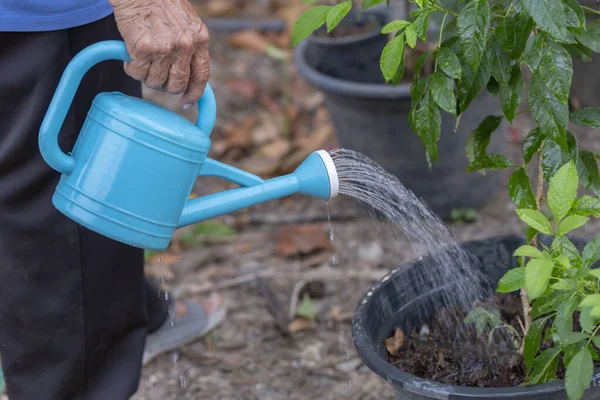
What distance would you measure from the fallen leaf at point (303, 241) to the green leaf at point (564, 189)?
5.08ft

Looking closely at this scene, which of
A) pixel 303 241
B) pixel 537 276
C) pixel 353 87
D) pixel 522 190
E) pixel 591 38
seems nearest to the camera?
pixel 537 276

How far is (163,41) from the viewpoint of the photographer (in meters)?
1.41

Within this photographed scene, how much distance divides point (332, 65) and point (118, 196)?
5.80 ft

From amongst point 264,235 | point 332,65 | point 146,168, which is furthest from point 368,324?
point 332,65

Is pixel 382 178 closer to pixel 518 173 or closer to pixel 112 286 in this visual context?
pixel 518 173

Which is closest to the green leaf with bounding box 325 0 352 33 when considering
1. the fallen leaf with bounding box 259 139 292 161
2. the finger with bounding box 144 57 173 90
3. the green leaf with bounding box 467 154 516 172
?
the finger with bounding box 144 57 173 90

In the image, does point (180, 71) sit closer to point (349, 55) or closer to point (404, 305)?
point (404, 305)

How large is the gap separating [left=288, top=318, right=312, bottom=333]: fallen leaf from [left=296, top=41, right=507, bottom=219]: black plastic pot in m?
0.68

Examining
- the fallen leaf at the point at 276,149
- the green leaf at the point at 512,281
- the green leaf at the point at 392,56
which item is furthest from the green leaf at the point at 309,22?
the fallen leaf at the point at 276,149

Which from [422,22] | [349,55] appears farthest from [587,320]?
[349,55]

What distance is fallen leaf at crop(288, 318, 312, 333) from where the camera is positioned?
2459 mm

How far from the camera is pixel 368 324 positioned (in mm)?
1711

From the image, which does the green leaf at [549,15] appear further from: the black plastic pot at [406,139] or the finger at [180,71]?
the black plastic pot at [406,139]

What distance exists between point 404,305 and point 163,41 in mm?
830
